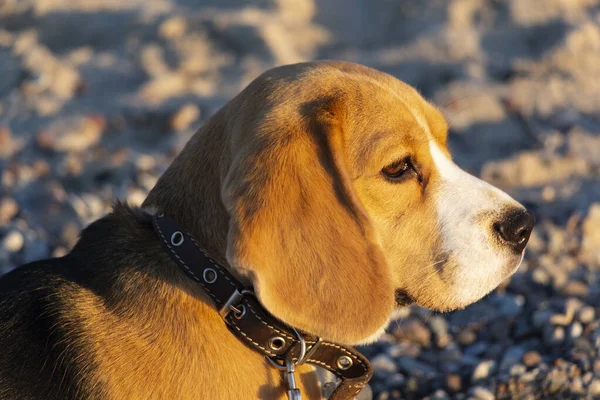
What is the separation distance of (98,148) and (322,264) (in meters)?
4.68

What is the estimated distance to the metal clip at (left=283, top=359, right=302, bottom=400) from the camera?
2828mm

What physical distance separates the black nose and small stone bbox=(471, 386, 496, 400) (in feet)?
3.33

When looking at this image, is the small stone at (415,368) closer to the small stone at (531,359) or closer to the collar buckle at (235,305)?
the small stone at (531,359)

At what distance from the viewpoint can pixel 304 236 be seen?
2.66 m

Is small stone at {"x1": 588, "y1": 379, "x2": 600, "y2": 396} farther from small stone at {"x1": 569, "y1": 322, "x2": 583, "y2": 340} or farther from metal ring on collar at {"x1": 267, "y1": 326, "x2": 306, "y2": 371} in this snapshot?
metal ring on collar at {"x1": 267, "y1": 326, "x2": 306, "y2": 371}

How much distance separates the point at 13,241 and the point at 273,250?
3.42 m

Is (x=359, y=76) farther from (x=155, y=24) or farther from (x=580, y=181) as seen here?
(x=155, y=24)

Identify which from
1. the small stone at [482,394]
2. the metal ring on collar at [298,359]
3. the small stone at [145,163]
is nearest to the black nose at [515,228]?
the metal ring on collar at [298,359]

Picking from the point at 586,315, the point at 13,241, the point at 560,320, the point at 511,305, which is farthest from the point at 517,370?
the point at 13,241

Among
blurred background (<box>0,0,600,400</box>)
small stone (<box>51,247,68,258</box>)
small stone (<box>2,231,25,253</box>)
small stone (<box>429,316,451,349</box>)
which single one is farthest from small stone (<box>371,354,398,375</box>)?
small stone (<box>2,231,25,253</box>)

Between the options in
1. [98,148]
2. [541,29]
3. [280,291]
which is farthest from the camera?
[541,29]

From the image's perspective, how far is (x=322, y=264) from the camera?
8.77 ft

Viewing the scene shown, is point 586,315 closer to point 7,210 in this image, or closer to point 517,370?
point 517,370

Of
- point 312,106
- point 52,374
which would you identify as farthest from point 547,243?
point 52,374
